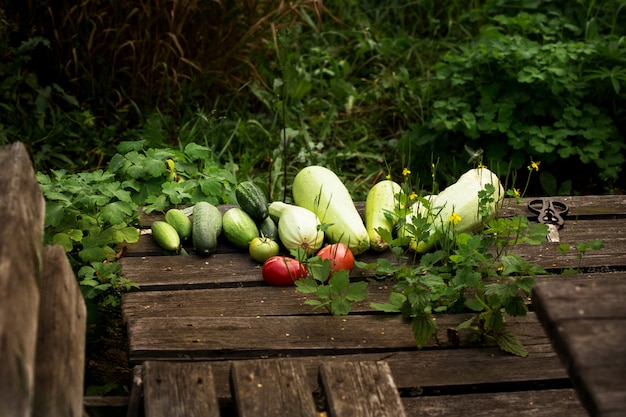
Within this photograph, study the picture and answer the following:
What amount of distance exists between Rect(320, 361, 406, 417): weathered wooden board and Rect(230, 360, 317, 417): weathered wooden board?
0.06m

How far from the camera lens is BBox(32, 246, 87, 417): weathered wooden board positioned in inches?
76.1

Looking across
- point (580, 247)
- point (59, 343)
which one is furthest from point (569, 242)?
point (59, 343)

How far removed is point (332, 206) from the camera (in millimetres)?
3803

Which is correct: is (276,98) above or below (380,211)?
above

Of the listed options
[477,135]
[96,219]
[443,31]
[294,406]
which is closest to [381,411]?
[294,406]

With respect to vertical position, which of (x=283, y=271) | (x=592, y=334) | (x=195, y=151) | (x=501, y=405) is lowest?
(x=501, y=405)

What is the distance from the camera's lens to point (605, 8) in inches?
240

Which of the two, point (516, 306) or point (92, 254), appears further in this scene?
point (92, 254)

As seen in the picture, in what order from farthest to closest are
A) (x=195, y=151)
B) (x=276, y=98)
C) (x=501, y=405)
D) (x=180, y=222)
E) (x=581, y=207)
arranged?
1. (x=276, y=98)
2. (x=195, y=151)
3. (x=581, y=207)
4. (x=180, y=222)
5. (x=501, y=405)

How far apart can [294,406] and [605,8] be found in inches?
180

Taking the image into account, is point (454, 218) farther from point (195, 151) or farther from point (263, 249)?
point (195, 151)

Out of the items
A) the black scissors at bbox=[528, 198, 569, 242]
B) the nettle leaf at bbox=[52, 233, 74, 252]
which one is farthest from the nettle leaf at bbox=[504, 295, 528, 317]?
the nettle leaf at bbox=[52, 233, 74, 252]

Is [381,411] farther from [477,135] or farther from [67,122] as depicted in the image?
[67,122]

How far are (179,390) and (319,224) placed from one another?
4.20 feet
